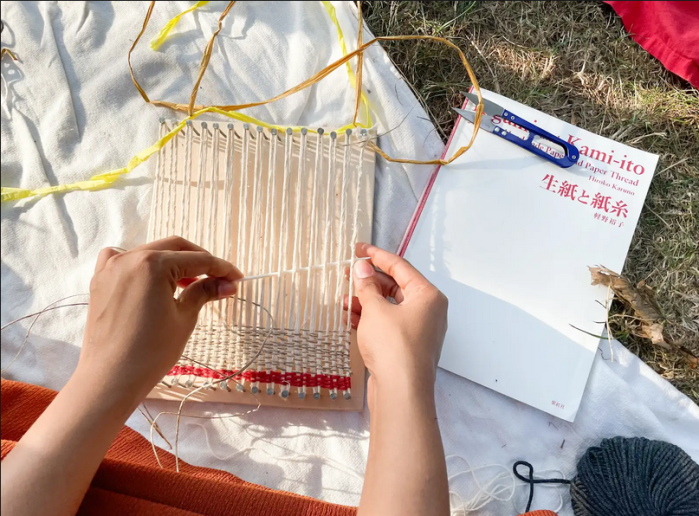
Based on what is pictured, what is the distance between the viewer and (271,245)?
1104 mm

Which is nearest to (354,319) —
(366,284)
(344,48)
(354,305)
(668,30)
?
(354,305)

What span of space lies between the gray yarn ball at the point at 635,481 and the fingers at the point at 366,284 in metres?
0.61

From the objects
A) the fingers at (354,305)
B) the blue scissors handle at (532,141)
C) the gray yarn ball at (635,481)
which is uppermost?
the blue scissors handle at (532,141)

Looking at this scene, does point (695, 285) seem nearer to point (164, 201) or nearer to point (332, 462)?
point (332, 462)

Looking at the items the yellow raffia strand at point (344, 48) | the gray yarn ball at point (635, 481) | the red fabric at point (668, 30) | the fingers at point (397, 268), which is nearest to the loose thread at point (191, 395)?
the fingers at point (397, 268)

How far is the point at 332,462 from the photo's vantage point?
1133 millimetres

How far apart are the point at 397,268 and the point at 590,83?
73 cm

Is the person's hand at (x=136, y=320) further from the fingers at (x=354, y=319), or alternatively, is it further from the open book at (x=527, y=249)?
the open book at (x=527, y=249)

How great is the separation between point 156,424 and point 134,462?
0.09m

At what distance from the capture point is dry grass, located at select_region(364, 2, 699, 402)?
122cm

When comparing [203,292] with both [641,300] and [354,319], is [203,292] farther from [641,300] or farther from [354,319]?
[641,300]

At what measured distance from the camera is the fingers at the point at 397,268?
0.97 metres

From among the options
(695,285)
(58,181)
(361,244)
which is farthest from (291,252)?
(695,285)

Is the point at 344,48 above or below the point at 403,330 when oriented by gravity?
above
